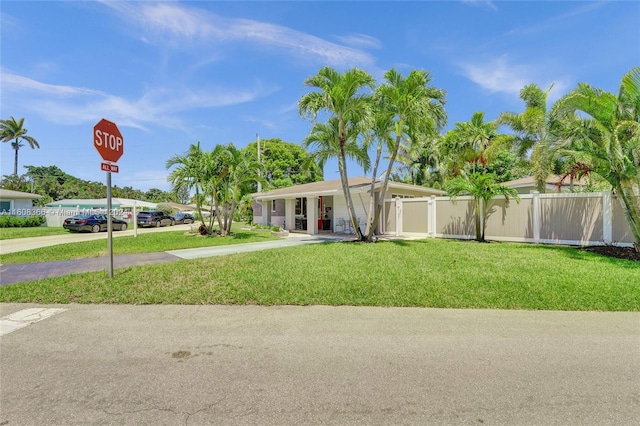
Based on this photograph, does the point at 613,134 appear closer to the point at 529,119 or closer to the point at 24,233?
the point at 529,119

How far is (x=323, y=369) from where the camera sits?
330 cm

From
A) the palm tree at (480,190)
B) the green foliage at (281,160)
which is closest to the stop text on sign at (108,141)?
the palm tree at (480,190)

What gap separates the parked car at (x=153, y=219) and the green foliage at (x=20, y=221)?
28.6 feet

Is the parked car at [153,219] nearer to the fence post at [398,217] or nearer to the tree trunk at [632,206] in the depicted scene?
the fence post at [398,217]

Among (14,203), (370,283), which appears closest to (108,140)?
(370,283)

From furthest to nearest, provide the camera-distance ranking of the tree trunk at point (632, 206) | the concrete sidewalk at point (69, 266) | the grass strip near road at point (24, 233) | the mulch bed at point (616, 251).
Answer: the grass strip near road at point (24, 233) < the tree trunk at point (632, 206) < the mulch bed at point (616, 251) < the concrete sidewalk at point (69, 266)

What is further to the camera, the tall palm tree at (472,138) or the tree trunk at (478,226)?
the tall palm tree at (472,138)

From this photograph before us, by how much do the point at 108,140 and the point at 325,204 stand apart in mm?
14648

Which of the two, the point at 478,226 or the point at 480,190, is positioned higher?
the point at 480,190

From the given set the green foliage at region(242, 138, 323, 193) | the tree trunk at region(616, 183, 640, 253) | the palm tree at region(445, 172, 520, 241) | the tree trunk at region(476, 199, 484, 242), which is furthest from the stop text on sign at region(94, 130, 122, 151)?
the green foliage at region(242, 138, 323, 193)

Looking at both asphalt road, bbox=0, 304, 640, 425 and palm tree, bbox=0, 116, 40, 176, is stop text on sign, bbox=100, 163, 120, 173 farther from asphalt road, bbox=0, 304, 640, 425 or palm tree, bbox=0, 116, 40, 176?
palm tree, bbox=0, 116, 40, 176

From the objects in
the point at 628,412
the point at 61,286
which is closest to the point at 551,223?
the point at 628,412

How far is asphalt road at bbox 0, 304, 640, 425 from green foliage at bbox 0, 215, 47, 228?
28.6 metres

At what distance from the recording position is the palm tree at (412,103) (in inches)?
459
